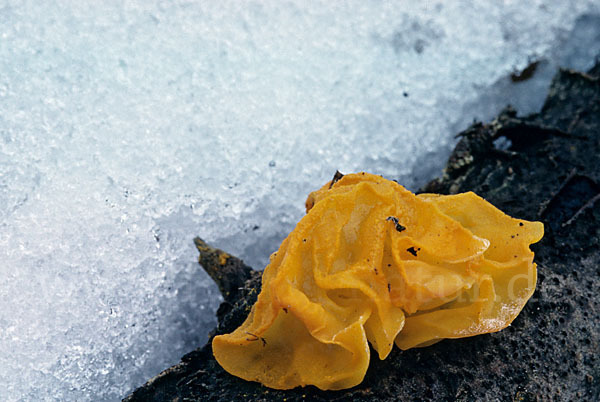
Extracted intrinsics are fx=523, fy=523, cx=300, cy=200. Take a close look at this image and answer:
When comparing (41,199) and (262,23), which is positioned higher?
(262,23)

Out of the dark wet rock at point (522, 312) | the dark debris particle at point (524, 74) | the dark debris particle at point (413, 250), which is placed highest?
the dark debris particle at point (413, 250)

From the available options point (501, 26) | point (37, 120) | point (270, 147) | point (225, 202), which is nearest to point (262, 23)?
point (270, 147)

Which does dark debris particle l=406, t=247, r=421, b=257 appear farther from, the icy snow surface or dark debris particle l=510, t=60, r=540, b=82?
dark debris particle l=510, t=60, r=540, b=82

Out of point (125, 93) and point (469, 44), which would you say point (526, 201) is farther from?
point (125, 93)

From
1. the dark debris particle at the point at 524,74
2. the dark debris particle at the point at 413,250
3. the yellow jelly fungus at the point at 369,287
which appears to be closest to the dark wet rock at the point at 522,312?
the yellow jelly fungus at the point at 369,287

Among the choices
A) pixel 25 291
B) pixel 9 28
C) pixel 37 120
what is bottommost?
pixel 25 291

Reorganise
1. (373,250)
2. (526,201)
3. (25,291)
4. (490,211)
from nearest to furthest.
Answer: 1. (373,250)
2. (490,211)
3. (25,291)
4. (526,201)

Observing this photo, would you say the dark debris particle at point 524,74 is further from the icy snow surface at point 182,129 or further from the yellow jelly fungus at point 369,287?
the yellow jelly fungus at point 369,287
